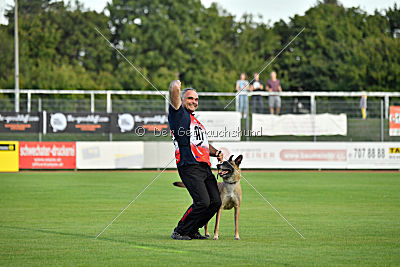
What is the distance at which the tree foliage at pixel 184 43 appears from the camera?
68562 millimetres

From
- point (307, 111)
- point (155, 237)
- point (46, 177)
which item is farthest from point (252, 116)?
point (155, 237)

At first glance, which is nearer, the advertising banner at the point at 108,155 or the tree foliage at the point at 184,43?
the advertising banner at the point at 108,155

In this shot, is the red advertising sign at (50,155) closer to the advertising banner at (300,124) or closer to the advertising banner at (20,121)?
the advertising banner at (20,121)

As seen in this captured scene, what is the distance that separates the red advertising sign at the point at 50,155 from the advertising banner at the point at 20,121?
1.31 meters

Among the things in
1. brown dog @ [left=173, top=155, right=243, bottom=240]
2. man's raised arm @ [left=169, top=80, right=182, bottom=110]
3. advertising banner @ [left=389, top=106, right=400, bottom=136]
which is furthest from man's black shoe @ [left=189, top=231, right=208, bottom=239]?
advertising banner @ [left=389, top=106, right=400, bottom=136]

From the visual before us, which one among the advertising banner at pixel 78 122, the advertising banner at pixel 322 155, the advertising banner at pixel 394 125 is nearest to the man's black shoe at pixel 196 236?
the advertising banner at pixel 322 155

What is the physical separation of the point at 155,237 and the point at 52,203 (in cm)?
614

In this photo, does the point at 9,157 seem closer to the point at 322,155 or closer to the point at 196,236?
the point at 322,155

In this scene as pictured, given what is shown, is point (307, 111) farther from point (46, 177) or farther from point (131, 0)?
point (131, 0)

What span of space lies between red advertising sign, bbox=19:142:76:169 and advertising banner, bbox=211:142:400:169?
6.08 meters

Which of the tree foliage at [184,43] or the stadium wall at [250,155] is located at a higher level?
the tree foliage at [184,43]

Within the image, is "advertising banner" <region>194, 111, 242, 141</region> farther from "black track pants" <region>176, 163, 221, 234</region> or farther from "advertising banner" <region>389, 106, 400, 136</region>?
"black track pants" <region>176, 163, 221, 234</region>

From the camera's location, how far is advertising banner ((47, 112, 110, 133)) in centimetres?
2838

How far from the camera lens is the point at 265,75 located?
218 ft
